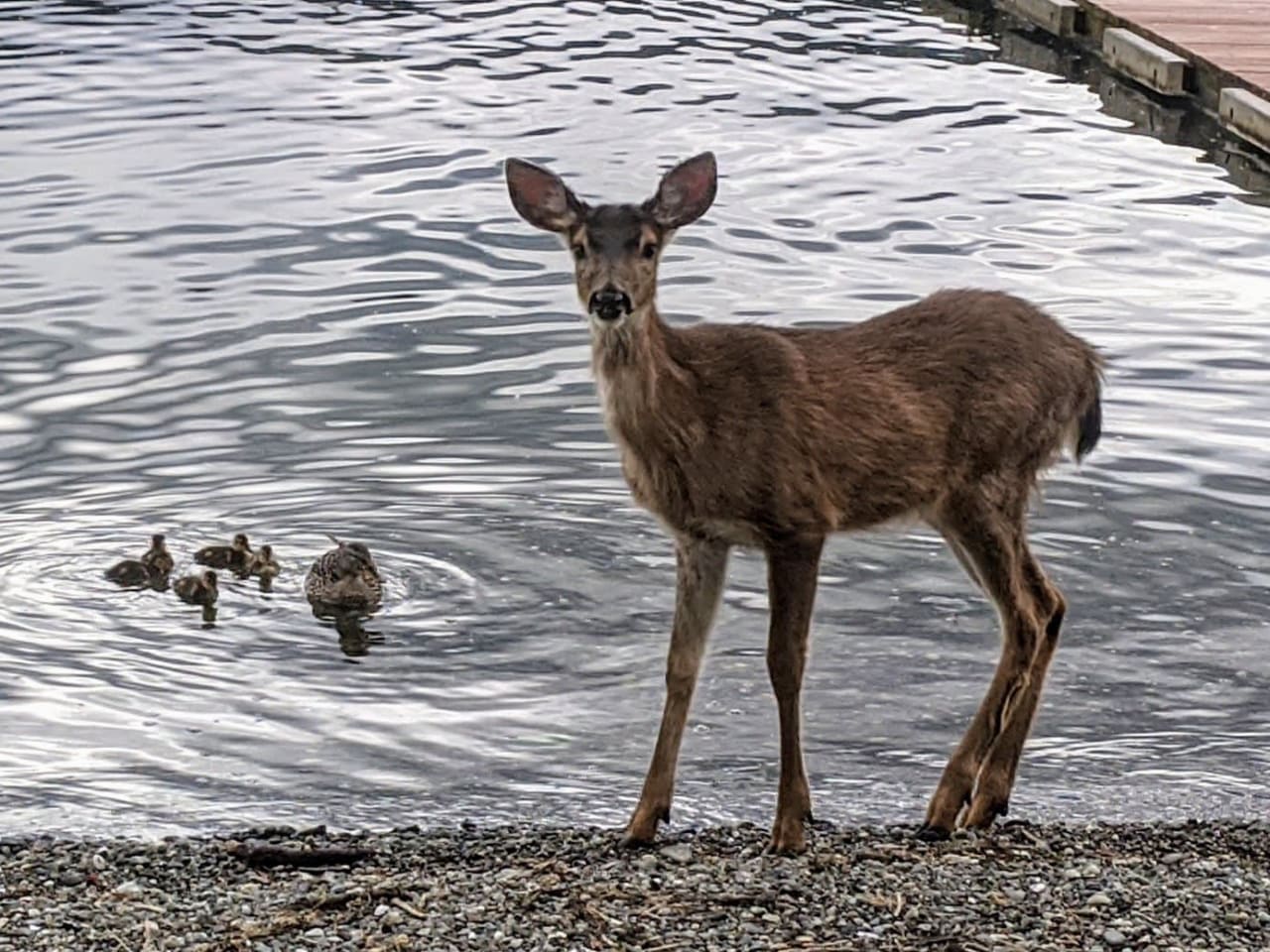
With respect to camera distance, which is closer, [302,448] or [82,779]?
[82,779]

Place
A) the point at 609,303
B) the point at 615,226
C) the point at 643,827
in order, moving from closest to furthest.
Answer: the point at 609,303, the point at 615,226, the point at 643,827

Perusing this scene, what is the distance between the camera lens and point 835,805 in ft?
31.3

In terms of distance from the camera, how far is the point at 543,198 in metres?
8.17

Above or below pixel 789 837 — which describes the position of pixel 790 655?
above

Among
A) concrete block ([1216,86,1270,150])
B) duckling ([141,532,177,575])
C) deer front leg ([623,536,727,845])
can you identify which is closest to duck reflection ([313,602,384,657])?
duckling ([141,532,177,575])

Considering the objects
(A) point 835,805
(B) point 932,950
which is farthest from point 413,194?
(B) point 932,950

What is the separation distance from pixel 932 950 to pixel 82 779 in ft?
12.9

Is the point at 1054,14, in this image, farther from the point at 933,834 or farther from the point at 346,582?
the point at 933,834

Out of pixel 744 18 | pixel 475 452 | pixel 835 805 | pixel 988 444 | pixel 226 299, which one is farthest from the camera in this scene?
pixel 744 18

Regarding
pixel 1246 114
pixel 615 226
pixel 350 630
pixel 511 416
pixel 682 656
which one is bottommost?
pixel 350 630

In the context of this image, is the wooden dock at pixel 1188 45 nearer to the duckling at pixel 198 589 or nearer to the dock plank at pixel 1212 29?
the dock plank at pixel 1212 29

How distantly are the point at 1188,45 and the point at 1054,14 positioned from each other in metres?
2.27

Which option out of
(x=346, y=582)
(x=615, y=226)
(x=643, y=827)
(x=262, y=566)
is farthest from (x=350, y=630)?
(x=615, y=226)

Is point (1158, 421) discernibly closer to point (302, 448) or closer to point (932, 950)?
point (302, 448)
